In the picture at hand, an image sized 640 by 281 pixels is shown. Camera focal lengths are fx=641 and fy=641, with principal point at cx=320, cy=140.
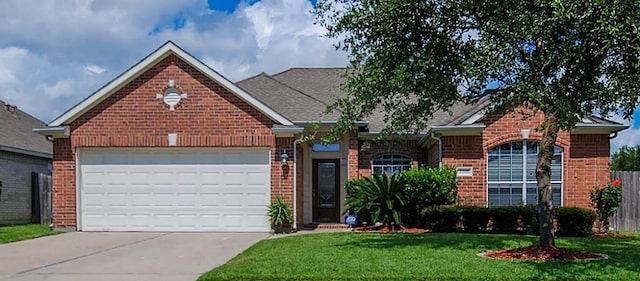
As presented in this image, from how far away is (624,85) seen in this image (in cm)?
878

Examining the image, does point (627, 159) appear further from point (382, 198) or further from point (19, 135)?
point (19, 135)

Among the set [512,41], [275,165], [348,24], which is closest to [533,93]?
[512,41]

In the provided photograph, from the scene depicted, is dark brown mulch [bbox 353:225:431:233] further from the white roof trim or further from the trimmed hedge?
the white roof trim

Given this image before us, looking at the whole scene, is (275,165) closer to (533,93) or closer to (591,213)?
(591,213)

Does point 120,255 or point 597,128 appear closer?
point 120,255

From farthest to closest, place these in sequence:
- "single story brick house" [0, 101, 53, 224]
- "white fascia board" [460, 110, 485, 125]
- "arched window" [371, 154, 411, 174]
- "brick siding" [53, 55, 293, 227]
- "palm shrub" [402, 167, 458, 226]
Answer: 1. "single story brick house" [0, 101, 53, 224]
2. "arched window" [371, 154, 411, 174]
3. "white fascia board" [460, 110, 485, 125]
4. "brick siding" [53, 55, 293, 227]
5. "palm shrub" [402, 167, 458, 226]

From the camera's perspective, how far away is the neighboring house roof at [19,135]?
70.0ft

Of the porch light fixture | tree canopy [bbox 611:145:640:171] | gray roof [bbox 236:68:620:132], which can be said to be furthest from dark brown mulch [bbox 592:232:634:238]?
tree canopy [bbox 611:145:640:171]

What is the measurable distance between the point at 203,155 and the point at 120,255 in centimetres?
538

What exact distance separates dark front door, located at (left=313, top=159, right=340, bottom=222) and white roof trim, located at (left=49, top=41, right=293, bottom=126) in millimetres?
3161

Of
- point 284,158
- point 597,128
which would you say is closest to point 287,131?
point 284,158

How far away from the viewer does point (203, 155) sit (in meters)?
17.0

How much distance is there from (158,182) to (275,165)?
318 centimetres

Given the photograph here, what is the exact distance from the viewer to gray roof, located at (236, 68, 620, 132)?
17.9 m
